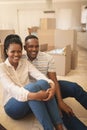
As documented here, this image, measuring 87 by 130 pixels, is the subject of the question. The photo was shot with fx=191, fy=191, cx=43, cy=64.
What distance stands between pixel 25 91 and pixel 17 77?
0.28 meters

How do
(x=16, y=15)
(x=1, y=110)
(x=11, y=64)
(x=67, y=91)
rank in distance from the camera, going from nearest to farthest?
(x=11, y=64) < (x=67, y=91) < (x=1, y=110) < (x=16, y=15)

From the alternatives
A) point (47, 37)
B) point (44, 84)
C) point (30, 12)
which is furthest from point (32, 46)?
point (30, 12)

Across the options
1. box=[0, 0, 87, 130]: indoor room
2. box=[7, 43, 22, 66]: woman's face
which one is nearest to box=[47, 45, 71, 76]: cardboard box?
box=[0, 0, 87, 130]: indoor room

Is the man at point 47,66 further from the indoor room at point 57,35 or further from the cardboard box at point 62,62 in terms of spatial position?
the cardboard box at point 62,62

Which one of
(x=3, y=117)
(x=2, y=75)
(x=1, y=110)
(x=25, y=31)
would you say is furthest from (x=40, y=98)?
(x=25, y=31)

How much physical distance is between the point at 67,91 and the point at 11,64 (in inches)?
24.8

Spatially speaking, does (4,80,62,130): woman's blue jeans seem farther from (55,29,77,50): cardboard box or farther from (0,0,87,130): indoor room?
(55,29,77,50): cardboard box

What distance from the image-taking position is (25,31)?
29.4ft

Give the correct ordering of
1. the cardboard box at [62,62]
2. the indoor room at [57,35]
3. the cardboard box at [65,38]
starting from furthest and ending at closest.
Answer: the cardboard box at [65,38]
the cardboard box at [62,62]
the indoor room at [57,35]

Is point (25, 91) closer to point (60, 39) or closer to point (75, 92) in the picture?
point (75, 92)

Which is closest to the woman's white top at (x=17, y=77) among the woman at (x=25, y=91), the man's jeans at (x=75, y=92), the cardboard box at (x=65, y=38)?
the woman at (x=25, y=91)

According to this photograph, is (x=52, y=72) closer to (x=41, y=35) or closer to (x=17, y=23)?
(x=41, y=35)

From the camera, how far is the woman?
136 centimetres

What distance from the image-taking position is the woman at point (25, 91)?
53.4 inches
